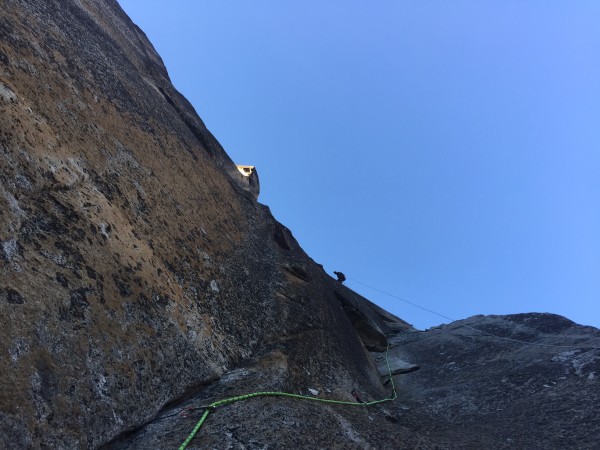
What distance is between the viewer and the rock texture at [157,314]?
399 cm

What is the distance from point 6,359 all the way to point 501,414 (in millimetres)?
6463

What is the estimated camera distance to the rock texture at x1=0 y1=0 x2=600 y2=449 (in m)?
3.99

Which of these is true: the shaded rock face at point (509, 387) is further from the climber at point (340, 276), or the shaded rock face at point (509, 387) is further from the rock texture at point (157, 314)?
the climber at point (340, 276)

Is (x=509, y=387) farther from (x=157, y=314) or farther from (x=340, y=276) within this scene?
(x=340, y=276)

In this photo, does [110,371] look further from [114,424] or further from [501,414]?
[501,414]

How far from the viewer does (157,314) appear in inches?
204

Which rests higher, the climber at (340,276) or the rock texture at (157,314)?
the climber at (340,276)

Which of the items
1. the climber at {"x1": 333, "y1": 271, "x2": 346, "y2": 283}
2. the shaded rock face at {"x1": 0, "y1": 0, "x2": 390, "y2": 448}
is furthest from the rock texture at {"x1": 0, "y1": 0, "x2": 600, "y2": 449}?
the climber at {"x1": 333, "y1": 271, "x2": 346, "y2": 283}

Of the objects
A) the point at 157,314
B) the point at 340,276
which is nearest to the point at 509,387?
the point at 157,314

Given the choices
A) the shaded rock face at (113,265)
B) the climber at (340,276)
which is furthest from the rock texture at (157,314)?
the climber at (340,276)

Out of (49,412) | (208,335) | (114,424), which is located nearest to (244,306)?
(208,335)

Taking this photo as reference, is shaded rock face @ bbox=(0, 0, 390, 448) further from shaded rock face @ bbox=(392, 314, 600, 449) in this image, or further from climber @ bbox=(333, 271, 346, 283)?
climber @ bbox=(333, 271, 346, 283)

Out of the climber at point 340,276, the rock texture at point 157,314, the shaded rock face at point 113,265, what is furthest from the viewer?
the climber at point 340,276

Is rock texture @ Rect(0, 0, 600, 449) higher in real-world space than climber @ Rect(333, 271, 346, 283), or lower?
lower
